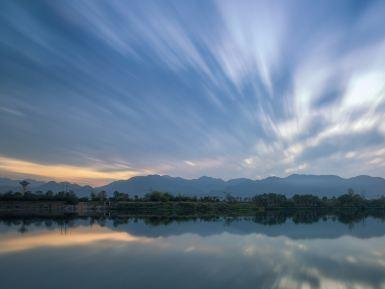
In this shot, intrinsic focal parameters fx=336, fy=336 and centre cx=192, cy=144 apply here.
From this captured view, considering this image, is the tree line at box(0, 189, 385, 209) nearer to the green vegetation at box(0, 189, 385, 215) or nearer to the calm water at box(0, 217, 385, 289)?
the green vegetation at box(0, 189, 385, 215)

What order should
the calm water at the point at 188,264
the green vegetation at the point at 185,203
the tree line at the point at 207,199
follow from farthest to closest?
the tree line at the point at 207,199 < the green vegetation at the point at 185,203 < the calm water at the point at 188,264

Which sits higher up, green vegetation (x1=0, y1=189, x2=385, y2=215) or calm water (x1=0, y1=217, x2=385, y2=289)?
green vegetation (x1=0, y1=189, x2=385, y2=215)

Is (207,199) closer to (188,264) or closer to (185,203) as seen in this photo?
(185,203)

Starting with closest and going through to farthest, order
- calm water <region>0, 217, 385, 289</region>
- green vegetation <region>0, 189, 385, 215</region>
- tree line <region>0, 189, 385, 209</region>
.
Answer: calm water <region>0, 217, 385, 289</region> < green vegetation <region>0, 189, 385, 215</region> < tree line <region>0, 189, 385, 209</region>

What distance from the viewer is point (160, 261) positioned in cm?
2378

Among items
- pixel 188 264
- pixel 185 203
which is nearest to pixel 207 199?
pixel 185 203

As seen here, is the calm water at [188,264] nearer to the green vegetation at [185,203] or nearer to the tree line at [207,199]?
the green vegetation at [185,203]

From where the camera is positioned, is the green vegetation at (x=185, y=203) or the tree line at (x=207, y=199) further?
the tree line at (x=207, y=199)

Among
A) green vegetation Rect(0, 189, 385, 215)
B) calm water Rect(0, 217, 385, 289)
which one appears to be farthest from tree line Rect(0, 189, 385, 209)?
calm water Rect(0, 217, 385, 289)

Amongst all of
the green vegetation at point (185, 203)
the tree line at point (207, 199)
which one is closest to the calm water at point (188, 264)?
the green vegetation at point (185, 203)

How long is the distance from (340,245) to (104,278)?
2437 centimetres

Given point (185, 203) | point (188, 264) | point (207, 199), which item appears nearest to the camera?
point (188, 264)

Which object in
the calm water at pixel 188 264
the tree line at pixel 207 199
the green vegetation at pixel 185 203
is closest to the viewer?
the calm water at pixel 188 264

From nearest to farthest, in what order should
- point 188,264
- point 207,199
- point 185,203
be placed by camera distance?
point 188,264
point 185,203
point 207,199
